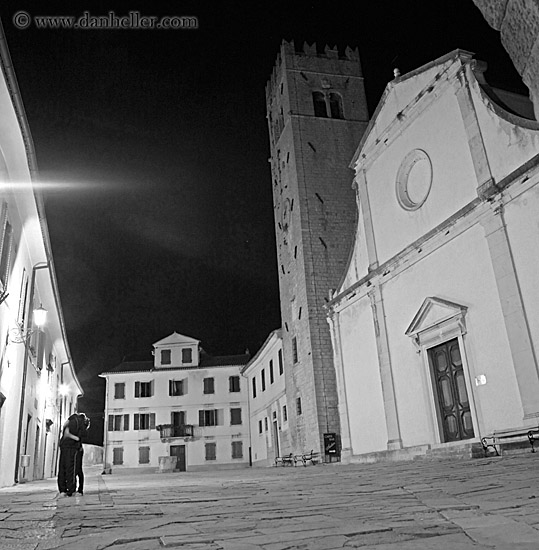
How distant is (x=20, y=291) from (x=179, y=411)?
30.0m

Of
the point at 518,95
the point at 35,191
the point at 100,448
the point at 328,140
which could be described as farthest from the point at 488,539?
the point at 100,448

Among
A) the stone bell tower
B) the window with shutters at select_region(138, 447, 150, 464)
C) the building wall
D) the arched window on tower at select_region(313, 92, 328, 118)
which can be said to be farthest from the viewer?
the window with shutters at select_region(138, 447, 150, 464)

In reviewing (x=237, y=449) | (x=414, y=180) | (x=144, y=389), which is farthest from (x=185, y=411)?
(x=414, y=180)

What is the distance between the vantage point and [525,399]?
11031 millimetres

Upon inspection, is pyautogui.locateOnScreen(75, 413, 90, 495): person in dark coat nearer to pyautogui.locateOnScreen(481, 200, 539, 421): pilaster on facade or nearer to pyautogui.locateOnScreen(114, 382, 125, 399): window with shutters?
pyautogui.locateOnScreen(481, 200, 539, 421): pilaster on facade

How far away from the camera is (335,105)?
2795 centimetres

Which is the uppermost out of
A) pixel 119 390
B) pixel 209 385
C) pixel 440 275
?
pixel 119 390

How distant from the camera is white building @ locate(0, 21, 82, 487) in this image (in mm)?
10280

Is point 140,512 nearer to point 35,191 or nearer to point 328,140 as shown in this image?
point 35,191

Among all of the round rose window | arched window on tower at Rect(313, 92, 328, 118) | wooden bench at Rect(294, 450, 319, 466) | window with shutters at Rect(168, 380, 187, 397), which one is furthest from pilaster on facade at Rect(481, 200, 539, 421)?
window with shutters at Rect(168, 380, 187, 397)

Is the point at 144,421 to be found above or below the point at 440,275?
below

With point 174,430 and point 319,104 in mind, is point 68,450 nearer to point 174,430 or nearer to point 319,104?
point 319,104

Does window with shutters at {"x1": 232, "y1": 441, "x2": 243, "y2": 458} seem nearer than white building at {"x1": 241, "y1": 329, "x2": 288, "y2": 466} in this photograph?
No

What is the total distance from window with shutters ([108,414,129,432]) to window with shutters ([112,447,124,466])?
1375mm
